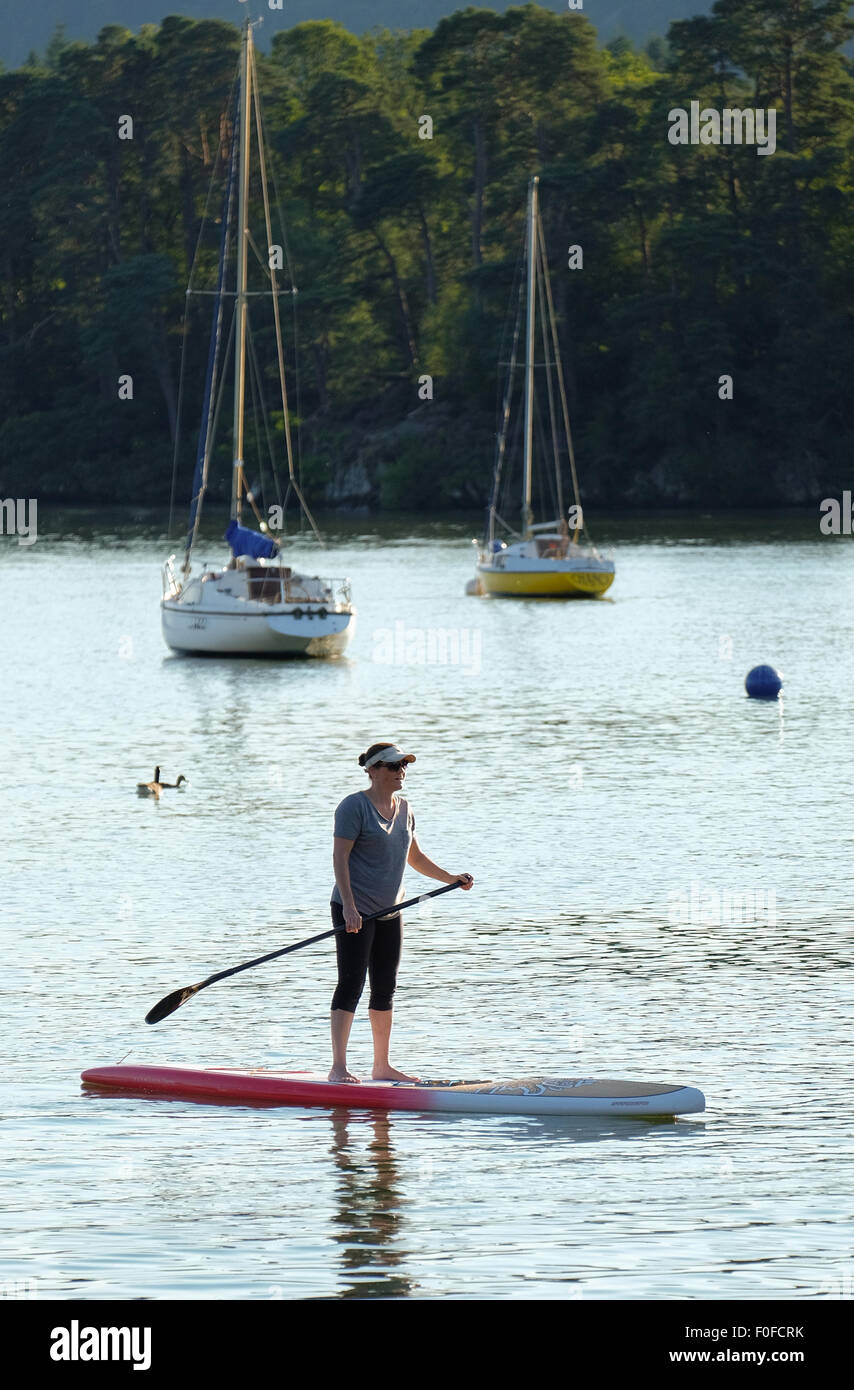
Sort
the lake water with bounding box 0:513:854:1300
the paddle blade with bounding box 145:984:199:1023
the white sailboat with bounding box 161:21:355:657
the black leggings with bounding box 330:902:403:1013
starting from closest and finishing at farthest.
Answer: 1. the lake water with bounding box 0:513:854:1300
2. the black leggings with bounding box 330:902:403:1013
3. the paddle blade with bounding box 145:984:199:1023
4. the white sailboat with bounding box 161:21:355:657

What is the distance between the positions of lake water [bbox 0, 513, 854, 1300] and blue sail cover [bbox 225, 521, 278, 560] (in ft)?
15.0

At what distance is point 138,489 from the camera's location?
131 m

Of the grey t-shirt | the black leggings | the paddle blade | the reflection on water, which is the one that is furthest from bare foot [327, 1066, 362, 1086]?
the paddle blade

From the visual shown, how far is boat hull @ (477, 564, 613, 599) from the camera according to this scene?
61250 millimetres

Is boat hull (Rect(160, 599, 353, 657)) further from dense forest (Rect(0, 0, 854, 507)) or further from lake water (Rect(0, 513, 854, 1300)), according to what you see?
dense forest (Rect(0, 0, 854, 507))

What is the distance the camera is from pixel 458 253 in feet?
410

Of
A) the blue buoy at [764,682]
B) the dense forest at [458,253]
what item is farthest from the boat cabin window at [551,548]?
the dense forest at [458,253]

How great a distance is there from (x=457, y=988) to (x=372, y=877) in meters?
3.74

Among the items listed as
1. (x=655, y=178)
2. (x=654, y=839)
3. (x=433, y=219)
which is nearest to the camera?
(x=654, y=839)

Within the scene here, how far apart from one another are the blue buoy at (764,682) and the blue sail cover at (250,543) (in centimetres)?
1062

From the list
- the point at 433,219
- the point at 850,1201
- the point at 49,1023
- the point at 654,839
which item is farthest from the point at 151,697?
the point at 433,219

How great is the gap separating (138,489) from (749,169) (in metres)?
39.6

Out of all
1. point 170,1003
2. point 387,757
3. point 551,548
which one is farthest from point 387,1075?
point 551,548
